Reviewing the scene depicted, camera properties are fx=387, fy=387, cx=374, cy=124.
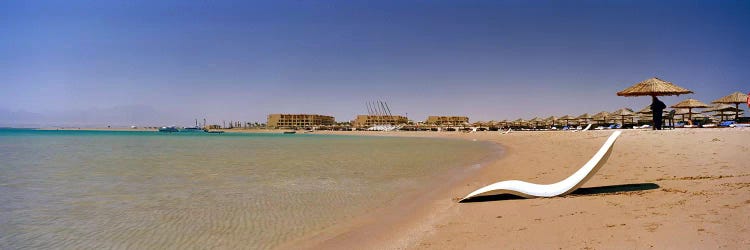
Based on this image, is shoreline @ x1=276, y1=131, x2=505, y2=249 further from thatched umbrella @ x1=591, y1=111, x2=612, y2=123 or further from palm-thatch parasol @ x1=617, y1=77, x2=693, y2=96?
thatched umbrella @ x1=591, y1=111, x2=612, y2=123

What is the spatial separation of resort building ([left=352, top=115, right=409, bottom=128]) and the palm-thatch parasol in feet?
342

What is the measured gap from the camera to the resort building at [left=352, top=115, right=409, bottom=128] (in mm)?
124875

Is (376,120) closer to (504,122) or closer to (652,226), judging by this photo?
(504,122)

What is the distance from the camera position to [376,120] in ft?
414

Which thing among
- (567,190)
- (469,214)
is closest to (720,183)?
(567,190)

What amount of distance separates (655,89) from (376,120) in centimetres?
10850

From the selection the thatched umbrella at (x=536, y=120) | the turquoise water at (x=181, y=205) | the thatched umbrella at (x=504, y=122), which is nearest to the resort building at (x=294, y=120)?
the thatched umbrella at (x=504, y=122)

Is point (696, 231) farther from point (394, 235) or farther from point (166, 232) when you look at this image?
point (166, 232)

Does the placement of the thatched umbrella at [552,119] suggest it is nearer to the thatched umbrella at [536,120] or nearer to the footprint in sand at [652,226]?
the thatched umbrella at [536,120]

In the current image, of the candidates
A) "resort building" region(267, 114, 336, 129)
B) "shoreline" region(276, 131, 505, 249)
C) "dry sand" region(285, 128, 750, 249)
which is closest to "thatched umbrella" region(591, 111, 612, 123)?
"dry sand" region(285, 128, 750, 249)

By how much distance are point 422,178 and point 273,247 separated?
5.08 m

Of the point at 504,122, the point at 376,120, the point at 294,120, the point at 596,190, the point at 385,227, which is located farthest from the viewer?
the point at 294,120

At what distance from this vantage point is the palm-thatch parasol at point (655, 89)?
18.6 m

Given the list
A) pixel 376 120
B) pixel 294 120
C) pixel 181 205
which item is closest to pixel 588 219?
pixel 181 205
